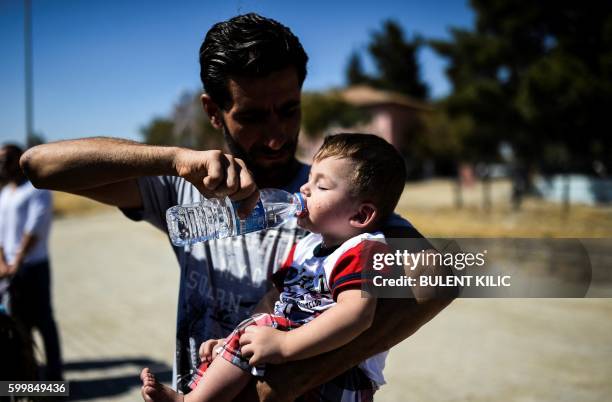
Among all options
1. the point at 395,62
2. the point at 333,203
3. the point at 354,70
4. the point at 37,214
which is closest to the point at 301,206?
the point at 333,203

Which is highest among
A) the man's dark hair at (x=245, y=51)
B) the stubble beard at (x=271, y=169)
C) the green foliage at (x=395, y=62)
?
the green foliage at (x=395, y=62)

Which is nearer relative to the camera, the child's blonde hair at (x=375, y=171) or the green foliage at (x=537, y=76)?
the child's blonde hair at (x=375, y=171)

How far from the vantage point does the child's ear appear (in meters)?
1.66

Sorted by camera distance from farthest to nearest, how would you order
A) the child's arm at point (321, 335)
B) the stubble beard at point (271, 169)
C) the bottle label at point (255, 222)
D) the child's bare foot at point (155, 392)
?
the stubble beard at point (271, 169)
the bottle label at point (255, 222)
the child's bare foot at point (155, 392)
the child's arm at point (321, 335)

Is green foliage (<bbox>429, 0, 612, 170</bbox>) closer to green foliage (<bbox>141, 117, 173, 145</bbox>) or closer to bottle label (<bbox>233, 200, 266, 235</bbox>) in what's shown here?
bottle label (<bbox>233, 200, 266, 235</bbox>)

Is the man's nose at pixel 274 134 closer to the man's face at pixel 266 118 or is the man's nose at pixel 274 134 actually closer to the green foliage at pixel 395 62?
the man's face at pixel 266 118

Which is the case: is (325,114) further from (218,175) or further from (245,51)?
(218,175)

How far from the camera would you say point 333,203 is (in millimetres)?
1679

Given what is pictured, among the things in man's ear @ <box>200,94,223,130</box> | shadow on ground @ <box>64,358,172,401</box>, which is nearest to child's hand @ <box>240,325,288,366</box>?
man's ear @ <box>200,94,223,130</box>

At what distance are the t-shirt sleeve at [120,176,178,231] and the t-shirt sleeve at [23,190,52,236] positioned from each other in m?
3.63

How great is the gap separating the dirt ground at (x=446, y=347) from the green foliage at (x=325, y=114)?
37058 millimetres

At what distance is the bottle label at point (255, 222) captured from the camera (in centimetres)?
174

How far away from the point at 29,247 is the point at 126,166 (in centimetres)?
409

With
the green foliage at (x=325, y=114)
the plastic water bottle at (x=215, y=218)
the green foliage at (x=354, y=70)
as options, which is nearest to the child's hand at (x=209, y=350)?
the plastic water bottle at (x=215, y=218)
